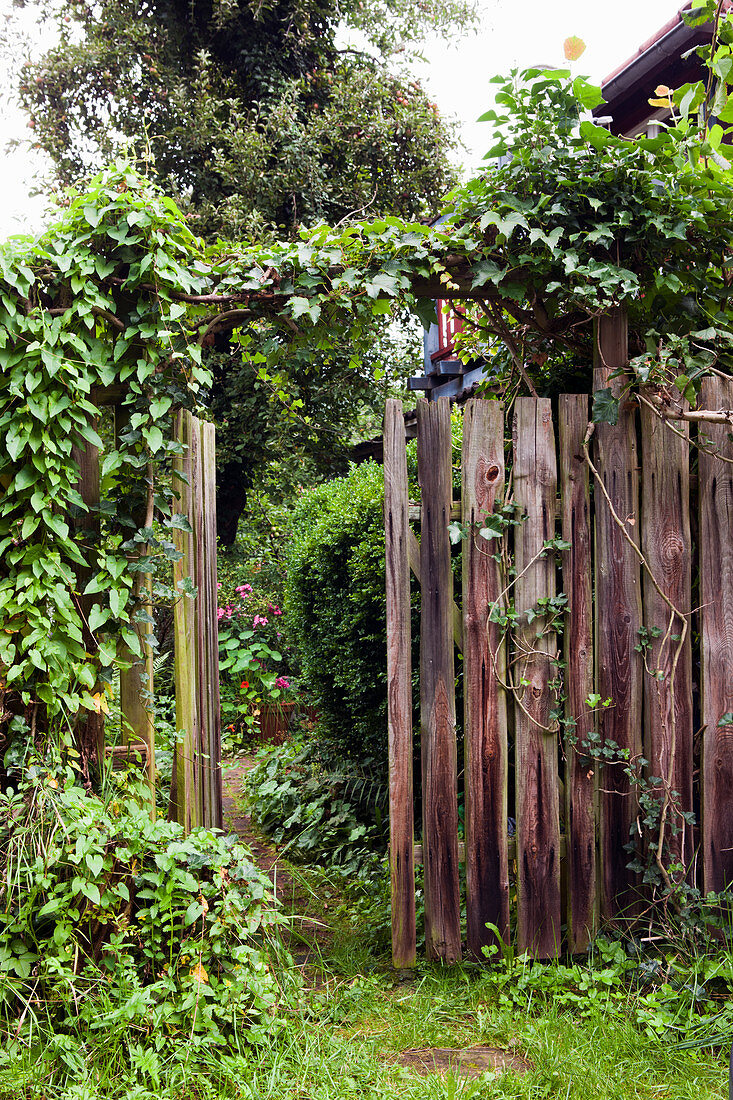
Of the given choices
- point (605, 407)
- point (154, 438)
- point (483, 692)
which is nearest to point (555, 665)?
point (483, 692)

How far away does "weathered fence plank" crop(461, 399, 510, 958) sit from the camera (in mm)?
2912

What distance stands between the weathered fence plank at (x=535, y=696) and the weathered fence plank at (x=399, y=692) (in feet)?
1.39

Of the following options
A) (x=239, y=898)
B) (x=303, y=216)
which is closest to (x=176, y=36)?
(x=303, y=216)

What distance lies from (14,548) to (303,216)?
669cm

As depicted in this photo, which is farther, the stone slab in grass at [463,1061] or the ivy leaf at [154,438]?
the ivy leaf at [154,438]

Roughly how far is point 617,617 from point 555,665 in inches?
12.6

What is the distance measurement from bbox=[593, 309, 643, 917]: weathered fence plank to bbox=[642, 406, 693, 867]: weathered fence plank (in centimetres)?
5

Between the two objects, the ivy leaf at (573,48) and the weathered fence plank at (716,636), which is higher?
the ivy leaf at (573,48)

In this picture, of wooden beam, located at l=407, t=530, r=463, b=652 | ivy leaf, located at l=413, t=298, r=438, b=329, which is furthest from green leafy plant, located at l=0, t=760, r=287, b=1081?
ivy leaf, located at l=413, t=298, r=438, b=329

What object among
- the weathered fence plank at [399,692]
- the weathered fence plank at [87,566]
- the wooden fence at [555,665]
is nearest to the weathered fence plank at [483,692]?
the wooden fence at [555,665]

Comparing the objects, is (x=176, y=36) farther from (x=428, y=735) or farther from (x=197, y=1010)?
(x=197, y=1010)

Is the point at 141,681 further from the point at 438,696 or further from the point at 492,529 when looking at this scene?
the point at 492,529

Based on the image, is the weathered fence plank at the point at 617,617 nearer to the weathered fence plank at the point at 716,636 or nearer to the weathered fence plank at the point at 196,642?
the weathered fence plank at the point at 716,636

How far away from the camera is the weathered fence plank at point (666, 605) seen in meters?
2.97
